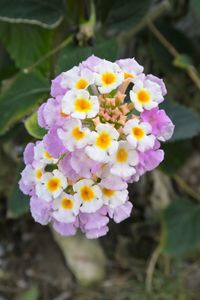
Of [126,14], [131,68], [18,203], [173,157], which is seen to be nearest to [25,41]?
[126,14]

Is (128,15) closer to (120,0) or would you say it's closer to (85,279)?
(120,0)

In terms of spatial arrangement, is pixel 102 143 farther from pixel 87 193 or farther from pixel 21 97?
pixel 21 97

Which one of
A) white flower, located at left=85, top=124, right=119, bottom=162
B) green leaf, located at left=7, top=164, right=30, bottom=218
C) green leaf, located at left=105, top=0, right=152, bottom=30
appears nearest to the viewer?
white flower, located at left=85, top=124, right=119, bottom=162

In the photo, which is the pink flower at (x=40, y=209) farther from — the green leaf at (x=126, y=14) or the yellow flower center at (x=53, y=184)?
the green leaf at (x=126, y=14)

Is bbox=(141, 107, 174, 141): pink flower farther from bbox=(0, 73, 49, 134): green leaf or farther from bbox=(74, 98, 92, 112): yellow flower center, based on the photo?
bbox=(0, 73, 49, 134): green leaf

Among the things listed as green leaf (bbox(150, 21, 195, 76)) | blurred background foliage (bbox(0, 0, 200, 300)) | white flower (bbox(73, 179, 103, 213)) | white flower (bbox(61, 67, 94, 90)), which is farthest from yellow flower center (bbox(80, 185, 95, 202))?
green leaf (bbox(150, 21, 195, 76))

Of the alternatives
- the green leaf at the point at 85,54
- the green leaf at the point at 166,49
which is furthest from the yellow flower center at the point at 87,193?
the green leaf at the point at 166,49
